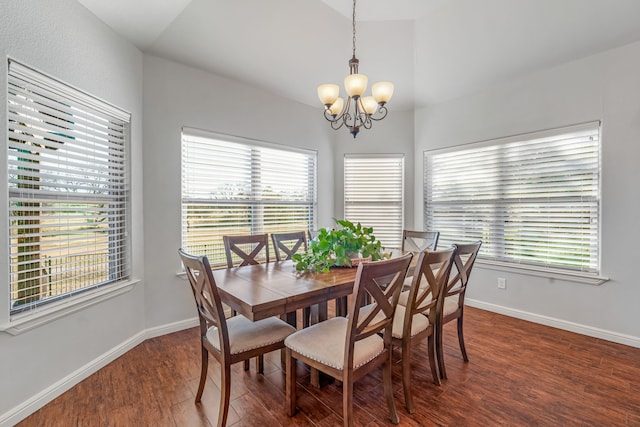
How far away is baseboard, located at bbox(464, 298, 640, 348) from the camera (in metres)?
2.64

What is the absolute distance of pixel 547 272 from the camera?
3082 mm

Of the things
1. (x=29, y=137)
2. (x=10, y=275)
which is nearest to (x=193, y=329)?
(x=10, y=275)

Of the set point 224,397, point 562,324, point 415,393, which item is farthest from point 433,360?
point 562,324

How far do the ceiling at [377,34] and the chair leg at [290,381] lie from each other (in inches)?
105

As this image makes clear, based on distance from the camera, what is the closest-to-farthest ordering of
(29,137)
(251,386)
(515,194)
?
(29,137) → (251,386) → (515,194)

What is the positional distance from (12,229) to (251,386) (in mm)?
1817

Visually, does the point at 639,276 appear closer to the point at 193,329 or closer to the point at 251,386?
the point at 251,386

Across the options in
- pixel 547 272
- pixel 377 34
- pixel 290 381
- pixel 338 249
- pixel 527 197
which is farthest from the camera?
pixel 527 197

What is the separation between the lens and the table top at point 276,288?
1.50 m

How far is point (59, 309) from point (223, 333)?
51.7 inches

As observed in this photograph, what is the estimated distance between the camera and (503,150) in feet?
11.2

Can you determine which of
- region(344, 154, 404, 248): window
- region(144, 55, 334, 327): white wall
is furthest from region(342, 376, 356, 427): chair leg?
region(344, 154, 404, 248): window

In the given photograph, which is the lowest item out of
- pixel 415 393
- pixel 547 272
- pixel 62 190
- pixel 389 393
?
pixel 415 393

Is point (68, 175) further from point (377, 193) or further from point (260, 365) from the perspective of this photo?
point (377, 193)
